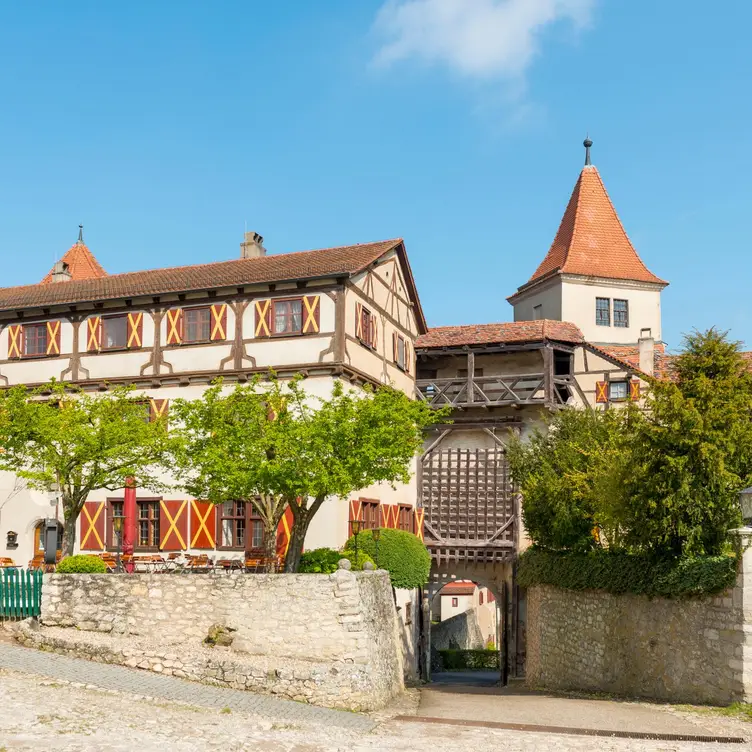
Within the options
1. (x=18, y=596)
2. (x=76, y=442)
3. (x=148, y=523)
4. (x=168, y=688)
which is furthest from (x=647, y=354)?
(x=18, y=596)

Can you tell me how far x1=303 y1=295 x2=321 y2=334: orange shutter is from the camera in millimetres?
24297

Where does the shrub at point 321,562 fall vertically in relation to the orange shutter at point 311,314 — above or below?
below

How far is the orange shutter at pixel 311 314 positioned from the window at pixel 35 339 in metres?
7.89

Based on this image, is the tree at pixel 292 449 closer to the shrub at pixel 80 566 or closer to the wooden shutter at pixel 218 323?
the shrub at pixel 80 566

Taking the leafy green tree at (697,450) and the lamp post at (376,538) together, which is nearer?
the leafy green tree at (697,450)

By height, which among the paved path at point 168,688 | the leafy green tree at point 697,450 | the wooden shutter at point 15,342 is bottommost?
the paved path at point 168,688

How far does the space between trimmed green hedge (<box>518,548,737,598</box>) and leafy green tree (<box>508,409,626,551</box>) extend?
0.58 m

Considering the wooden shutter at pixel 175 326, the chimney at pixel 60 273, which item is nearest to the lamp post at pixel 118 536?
the wooden shutter at pixel 175 326

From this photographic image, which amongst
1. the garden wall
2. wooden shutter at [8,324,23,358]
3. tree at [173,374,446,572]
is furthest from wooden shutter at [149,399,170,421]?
the garden wall

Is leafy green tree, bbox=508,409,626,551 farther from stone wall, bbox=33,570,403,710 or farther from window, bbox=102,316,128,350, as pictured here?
window, bbox=102,316,128,350

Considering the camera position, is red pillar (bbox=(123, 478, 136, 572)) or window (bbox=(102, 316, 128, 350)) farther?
window (bbox=(102, 316, 128, 350))

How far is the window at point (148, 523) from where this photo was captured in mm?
25125

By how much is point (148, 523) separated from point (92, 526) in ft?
5.15

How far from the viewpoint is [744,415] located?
18.3 meters
